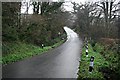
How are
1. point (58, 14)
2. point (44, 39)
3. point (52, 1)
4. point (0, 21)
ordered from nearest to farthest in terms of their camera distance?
1. point (0, 21)
2. point (44, 39)
3. point (52, 1)
4. point (58, 14)

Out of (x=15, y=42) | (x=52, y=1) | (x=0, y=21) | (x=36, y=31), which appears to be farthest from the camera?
(x=52, y=1)

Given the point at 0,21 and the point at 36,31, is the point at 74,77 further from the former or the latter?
the point at 36,31

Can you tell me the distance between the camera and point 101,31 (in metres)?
37.2

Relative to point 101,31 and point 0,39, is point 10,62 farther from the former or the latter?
point 101,31

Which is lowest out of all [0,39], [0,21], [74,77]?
[74,77]

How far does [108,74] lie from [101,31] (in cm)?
2710

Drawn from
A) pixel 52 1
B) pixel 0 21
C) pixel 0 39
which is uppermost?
pixel 52 1

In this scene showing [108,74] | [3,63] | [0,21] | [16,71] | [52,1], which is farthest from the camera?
[52,1]

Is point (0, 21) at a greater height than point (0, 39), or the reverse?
point (0, 21)

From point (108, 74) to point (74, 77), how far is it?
1.52m

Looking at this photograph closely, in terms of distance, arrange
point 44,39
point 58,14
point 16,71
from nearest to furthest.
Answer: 1. point 16,71
2. point 44,39
3. point 58,14

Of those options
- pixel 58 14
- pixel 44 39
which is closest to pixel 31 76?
pixel 44 39

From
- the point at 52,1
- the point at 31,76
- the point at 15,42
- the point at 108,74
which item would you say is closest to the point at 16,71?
the point at 31,76

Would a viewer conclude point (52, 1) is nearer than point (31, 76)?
No
